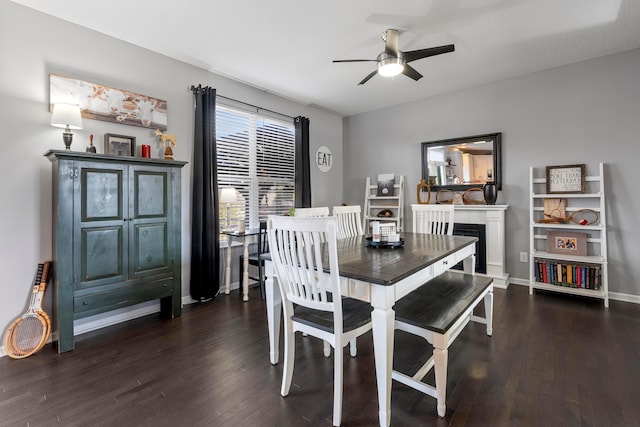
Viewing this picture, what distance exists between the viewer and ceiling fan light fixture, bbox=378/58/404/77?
8.73 feet

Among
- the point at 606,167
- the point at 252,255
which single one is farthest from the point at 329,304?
the point at 606,167

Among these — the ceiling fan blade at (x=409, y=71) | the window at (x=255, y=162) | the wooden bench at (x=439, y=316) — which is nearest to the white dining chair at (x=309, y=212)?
the wooden bench at (x=439, y=316)

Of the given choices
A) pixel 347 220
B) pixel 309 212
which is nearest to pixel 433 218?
pixel 347 220

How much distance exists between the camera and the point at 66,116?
2.37m

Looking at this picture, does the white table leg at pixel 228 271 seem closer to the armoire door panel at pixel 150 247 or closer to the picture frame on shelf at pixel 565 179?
the armoire door panel at pixel 150 247

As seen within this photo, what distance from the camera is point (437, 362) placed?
160 centimetres

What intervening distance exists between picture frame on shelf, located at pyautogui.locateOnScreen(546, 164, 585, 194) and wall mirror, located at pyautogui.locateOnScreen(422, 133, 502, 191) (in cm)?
56

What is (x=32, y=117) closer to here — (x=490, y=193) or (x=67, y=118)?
(x=67, y=118)

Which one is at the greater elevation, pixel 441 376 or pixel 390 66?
pixel 390 66

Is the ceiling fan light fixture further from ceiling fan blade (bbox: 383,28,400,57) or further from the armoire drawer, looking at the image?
the armoire drawer

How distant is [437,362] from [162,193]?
2.64m

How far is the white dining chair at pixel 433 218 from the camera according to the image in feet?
10.5

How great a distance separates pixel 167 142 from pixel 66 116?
0.85 m

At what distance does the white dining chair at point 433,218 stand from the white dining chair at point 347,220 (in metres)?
0.68
